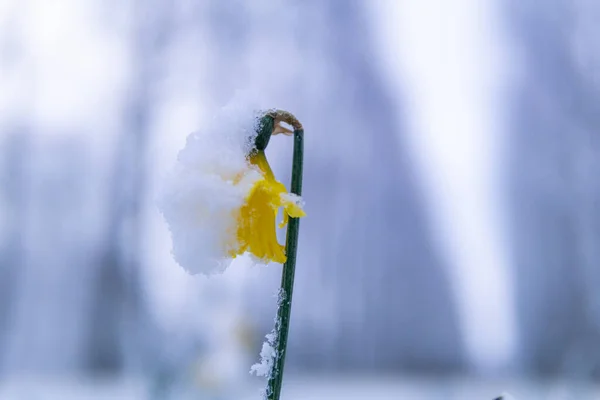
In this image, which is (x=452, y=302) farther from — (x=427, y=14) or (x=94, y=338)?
(x=94, y=338)

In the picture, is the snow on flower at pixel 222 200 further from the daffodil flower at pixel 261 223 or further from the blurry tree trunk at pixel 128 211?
the blurry tree trunk at pixel 128 211

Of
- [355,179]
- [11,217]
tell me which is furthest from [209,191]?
[355,179]

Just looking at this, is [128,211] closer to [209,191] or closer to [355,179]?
[355,179]

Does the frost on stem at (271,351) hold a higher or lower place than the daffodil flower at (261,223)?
lower

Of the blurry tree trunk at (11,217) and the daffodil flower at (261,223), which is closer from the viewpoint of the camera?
the daffodil flower at (261,223)

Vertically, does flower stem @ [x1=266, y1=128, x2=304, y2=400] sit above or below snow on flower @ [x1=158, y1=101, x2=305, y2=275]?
below

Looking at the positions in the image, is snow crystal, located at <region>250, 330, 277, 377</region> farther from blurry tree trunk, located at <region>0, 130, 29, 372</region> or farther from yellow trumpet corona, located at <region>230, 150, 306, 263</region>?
blurry tree trunk, located at <region>0, 130, 29, 372</region>

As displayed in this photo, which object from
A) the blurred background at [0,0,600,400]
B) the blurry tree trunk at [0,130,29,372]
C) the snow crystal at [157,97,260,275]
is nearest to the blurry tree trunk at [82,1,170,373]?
the blurred background at [0,0,600,400]

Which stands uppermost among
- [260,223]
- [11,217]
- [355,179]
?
[355,179]

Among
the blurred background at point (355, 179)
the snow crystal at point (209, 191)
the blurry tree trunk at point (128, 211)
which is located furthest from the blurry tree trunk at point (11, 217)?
the snow crystal at point (209, 191)
